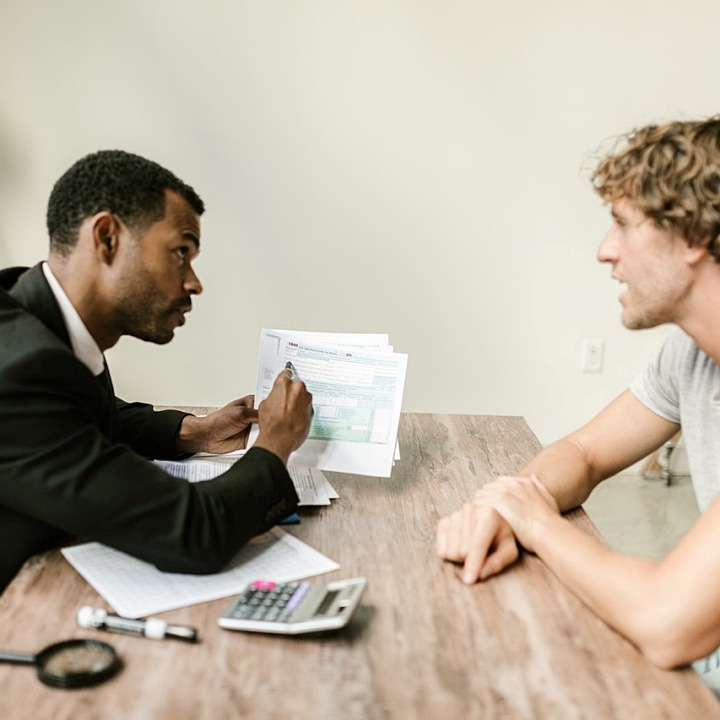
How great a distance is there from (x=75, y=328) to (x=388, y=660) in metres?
0.78

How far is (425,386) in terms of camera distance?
3391 millimetres

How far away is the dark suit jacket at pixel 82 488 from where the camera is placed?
1.15 metres

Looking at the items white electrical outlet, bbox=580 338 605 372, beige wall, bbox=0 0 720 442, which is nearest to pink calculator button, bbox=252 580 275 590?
beige wall, bbox=0 0 720 442

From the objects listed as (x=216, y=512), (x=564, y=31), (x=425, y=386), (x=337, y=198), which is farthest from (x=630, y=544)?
(x=216, y=512)

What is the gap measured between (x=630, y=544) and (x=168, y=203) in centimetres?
217

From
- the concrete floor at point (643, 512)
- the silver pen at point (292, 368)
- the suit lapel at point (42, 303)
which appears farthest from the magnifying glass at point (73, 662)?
the concrete floor at point (643, 512)

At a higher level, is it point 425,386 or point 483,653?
point 483,653

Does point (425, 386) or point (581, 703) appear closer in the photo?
point (581, 703)

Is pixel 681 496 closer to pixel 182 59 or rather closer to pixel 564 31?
pixel 564 31

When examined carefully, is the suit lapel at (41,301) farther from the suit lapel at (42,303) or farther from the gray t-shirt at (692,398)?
the gray t-shirt at (692,398)

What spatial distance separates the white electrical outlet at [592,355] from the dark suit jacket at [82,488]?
2360 mm

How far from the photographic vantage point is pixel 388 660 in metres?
0.97

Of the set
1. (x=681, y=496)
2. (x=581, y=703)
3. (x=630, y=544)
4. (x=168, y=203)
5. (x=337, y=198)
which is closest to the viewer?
(x=581, y=703)

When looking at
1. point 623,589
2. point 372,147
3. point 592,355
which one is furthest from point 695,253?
point 592,355
